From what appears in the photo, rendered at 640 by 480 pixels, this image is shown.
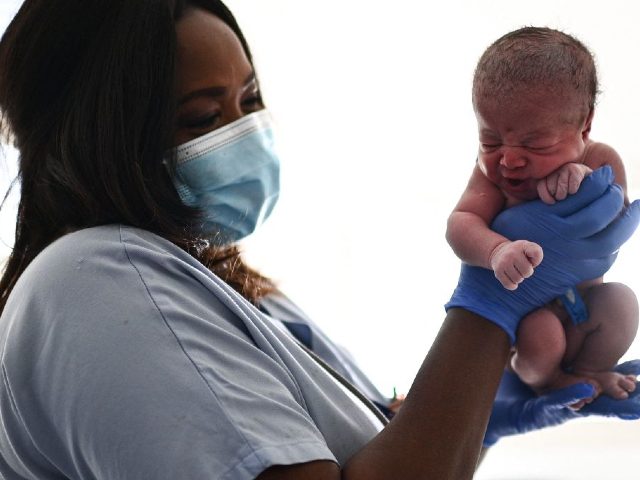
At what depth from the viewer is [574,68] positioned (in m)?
1.11

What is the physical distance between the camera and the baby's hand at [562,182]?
1.12m

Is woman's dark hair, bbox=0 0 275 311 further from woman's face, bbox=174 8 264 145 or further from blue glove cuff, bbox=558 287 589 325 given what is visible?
blue glove cuff, bbox=558 287 589 325

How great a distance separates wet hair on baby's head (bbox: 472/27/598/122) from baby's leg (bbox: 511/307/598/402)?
0.28 meters

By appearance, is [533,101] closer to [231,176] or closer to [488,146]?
[488,146]

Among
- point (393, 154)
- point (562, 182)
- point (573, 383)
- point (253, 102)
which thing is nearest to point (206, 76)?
point (253, 102)

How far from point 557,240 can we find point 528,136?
5.7 inches

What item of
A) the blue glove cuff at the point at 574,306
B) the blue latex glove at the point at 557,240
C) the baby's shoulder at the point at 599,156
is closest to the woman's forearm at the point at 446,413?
the blue latex glove at the point at 557,240

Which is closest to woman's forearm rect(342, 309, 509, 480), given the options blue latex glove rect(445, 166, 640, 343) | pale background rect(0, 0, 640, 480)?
blue latex glove rect(445, 166, 640, 343)

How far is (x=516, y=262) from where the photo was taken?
3.35 feet

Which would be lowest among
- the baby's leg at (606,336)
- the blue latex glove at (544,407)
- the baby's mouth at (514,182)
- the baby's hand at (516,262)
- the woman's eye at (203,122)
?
the blue latex glove at (544,407)

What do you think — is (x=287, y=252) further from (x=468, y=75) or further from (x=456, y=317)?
(x=456, y=317)

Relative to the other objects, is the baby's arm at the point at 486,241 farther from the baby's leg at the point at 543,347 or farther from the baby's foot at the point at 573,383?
the baby's foot at the point at 573,383

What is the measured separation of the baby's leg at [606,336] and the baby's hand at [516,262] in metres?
0.21

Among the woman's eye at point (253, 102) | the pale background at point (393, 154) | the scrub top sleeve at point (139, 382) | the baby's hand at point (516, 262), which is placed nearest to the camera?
the scrub top sleeve at point (139, 382)
